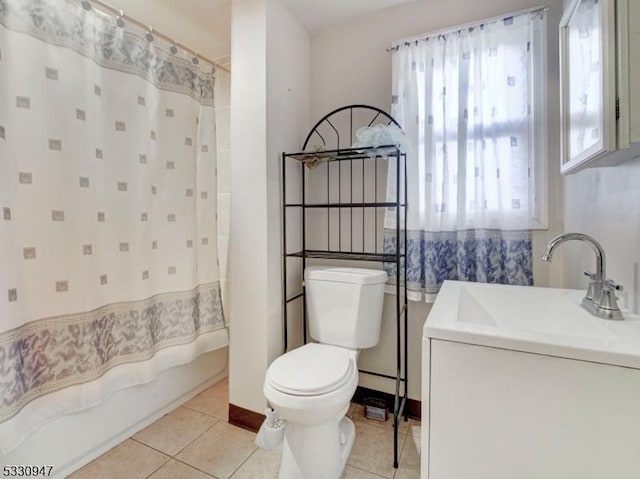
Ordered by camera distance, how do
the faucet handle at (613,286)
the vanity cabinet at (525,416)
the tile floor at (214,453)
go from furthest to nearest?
the tile floor at (214,453), the faucet handle at (613,286), the vanity cabinet at (525,416)

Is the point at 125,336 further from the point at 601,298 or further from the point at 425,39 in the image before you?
the point at 425,39

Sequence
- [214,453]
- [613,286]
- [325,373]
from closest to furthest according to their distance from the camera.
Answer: [613,286], [325,373], [214,453]

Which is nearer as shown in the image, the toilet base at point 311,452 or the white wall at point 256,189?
the toilet base at point 311,452

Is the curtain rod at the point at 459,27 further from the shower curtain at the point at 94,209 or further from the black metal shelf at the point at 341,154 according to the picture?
the shower curtain at the point at 94,209

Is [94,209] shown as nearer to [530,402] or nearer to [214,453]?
[214,453]

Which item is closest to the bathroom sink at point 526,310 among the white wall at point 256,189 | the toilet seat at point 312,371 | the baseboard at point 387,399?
the toilet seat at point 312,371

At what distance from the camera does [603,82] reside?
79 centimetres

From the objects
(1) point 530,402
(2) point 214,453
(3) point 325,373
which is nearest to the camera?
(1) point 530,402

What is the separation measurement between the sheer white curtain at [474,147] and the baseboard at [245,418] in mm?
1093

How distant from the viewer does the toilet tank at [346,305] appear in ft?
5.33

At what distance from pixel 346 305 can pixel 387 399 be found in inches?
27.8

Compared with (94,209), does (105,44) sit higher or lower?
higher

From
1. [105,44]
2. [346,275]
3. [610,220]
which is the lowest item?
[346,275]

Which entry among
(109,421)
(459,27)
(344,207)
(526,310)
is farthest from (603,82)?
(109,421)
